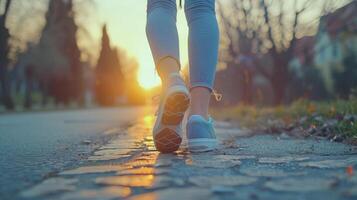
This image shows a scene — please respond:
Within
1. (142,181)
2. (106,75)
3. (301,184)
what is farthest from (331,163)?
(106,75)

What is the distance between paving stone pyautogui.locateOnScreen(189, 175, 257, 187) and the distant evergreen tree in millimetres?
48731

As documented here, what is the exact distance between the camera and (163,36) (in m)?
2.19

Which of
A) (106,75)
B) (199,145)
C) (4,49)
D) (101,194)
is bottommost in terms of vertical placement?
(101,194)

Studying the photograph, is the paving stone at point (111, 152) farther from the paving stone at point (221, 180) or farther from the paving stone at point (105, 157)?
the paving stone at point (221, 180)

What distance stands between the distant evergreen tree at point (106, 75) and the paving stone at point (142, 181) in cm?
4866

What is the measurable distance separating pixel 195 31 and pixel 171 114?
50 centimetres

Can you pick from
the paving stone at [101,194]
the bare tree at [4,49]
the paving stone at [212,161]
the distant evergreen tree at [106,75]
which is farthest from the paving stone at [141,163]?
the distant evergreen tree at [106,75]

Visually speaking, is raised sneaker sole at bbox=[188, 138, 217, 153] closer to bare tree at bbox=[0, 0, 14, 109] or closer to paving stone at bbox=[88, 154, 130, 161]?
paving stone at bbox=[88, 154, 130, 161]

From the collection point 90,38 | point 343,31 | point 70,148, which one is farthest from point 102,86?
point 70,148

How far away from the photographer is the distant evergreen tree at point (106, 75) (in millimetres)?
49938

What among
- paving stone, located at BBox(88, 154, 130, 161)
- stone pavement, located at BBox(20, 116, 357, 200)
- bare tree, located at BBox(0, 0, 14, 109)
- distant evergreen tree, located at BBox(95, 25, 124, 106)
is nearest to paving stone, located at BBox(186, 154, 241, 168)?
stone pavement, located at BBox(20, 116, 357, 200)

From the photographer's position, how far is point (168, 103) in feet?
6.44

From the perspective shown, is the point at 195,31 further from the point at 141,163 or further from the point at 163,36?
the point at 141,163

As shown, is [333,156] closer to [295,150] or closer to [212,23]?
[295,150]
